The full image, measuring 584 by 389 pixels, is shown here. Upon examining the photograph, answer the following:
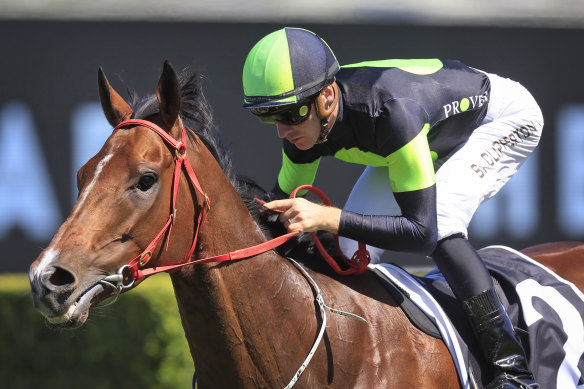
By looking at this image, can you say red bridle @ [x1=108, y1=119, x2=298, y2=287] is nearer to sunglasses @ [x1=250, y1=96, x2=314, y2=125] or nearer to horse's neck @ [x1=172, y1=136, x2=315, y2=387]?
horse's neck @ [x1=172, y1=136, x2=315, y2=387]

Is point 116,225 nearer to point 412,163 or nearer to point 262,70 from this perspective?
point 262,70

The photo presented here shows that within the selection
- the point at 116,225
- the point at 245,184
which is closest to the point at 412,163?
the point at 245,184

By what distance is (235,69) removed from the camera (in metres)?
6.08

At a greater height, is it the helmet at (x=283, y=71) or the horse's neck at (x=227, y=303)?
the helmet at (x=283, y=71)

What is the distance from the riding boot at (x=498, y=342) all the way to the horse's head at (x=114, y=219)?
112 cm

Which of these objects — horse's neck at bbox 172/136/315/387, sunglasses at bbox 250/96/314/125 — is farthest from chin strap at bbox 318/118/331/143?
horse's neck at bbox 172/136/315/387

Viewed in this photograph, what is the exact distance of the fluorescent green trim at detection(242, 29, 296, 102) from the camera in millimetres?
2621

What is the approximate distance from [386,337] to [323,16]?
13.1 feet

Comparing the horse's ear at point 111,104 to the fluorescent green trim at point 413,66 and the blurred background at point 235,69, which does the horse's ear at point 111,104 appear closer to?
the fluorescent green trim at point 413,66

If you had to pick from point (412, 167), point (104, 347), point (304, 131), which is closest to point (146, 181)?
point (304, 131)

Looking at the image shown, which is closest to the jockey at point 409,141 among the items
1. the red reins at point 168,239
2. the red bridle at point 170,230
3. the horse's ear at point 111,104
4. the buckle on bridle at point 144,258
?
the red reins at point 168,239

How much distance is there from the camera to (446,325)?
2.83 metres

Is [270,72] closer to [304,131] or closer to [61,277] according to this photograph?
[304,131]

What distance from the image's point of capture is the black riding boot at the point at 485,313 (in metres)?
2.75
